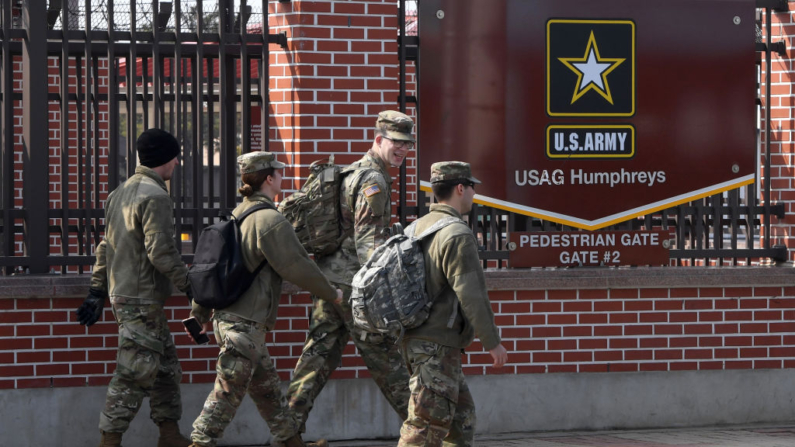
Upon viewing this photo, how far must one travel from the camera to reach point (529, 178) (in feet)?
24.4

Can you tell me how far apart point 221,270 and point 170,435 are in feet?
4.09

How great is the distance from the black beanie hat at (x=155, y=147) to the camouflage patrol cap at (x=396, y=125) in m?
1.24

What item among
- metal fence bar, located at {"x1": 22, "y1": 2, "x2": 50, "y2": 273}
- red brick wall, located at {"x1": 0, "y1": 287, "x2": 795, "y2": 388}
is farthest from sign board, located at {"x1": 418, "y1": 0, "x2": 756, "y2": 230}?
metal fence bar, located at {"x1": 22, "y1": 2, "x2": 50, "y2": 273}

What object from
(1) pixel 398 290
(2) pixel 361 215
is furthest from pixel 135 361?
(1) pixel 398 290

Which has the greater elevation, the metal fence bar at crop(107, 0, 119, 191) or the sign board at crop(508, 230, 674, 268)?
the metal fence bar at crop(107, 0, 119, 191)

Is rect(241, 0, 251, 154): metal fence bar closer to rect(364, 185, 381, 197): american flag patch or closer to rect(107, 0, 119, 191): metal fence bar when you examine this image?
rect(107, 0, 119, 191): metal fence bar

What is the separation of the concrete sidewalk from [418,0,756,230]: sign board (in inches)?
54.7

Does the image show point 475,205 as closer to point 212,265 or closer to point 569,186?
point 569,186

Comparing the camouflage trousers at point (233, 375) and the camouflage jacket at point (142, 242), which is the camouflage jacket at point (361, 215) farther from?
the camouflage jacket at point (142, 242)

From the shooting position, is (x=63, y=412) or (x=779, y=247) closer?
(x=63, y=412)

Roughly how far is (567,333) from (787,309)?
1.57 meters

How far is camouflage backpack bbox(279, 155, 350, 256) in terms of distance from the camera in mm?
6422

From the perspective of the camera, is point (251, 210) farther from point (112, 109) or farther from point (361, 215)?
point (112, 109)

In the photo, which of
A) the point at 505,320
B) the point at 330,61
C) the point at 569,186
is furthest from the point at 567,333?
the point at 330,61
